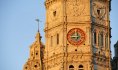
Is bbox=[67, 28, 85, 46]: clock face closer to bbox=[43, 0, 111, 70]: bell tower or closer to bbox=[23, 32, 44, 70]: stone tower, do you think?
bbox=[43, 0, 111, 70]: bell tower

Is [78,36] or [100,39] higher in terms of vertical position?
[78,36]

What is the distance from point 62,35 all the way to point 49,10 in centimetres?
591

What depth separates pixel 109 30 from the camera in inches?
3735

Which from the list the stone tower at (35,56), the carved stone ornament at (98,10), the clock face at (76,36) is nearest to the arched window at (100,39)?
the carved stone ornament at (98,10)

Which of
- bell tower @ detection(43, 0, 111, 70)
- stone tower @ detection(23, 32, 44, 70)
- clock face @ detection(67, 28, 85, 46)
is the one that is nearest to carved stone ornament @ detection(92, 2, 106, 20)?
bell tower @ detection(43, 0, 111, 70)

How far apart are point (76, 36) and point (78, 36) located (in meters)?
0.30

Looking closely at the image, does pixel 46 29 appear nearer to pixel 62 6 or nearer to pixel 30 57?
pixel 62 6

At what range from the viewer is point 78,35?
92.4m

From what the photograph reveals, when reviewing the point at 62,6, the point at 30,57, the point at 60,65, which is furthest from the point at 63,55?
the point at 30,57

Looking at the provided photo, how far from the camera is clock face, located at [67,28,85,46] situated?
9219 cm

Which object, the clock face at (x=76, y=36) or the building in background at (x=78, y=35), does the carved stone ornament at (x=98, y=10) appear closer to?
the building in background at (x=78, y=35)

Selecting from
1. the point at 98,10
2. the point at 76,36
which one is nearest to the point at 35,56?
the point at 76,36

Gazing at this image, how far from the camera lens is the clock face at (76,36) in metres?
92.2

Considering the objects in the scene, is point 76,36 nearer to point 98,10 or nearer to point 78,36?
point 78,36
